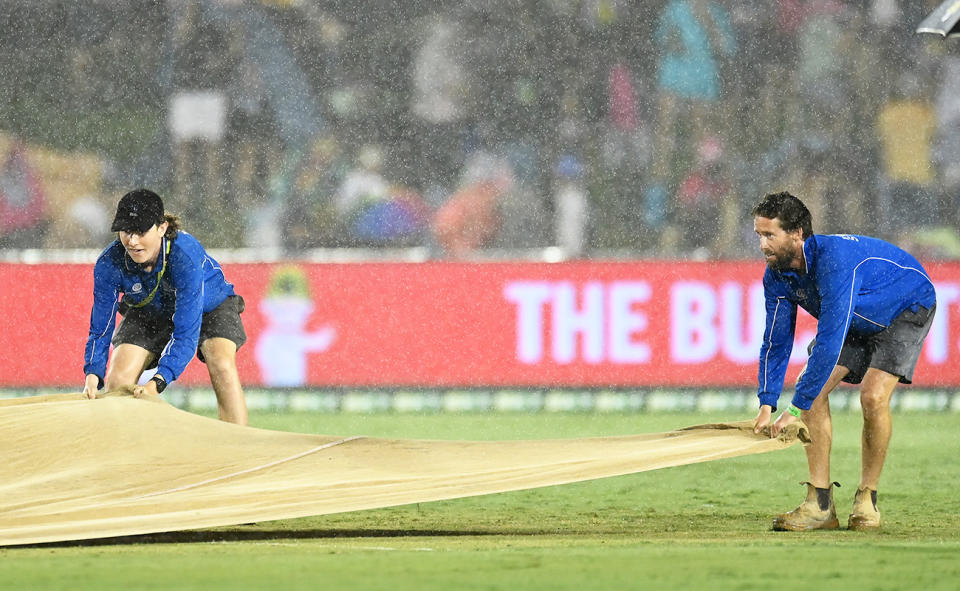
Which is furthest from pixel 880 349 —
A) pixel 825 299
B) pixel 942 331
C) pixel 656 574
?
pixel 942 331

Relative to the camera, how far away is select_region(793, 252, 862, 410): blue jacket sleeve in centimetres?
605

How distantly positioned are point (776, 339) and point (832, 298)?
15.5 inches

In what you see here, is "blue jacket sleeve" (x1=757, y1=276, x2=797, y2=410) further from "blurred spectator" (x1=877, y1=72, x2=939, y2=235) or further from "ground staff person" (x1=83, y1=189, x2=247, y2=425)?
"blurred spectator" (x1=877, y1=72, x2=939, y2=235)

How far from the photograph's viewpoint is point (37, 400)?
21.6ft

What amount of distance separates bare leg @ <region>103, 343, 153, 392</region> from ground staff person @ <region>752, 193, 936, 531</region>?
9.50 feet

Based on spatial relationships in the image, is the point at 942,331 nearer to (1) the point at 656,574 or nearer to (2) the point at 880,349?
(2) the point at 880,349

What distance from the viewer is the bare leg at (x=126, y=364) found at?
278 inches

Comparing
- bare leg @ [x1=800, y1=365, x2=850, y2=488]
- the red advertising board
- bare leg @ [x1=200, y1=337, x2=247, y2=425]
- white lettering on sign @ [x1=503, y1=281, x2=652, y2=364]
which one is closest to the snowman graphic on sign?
the red advertising board

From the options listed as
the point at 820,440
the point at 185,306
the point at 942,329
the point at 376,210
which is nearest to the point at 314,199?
the point at 376,210

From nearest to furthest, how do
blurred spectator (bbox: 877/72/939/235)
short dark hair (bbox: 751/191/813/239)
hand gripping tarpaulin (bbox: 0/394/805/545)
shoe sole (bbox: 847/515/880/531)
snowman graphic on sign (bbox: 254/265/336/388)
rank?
hand gripping tarpaulin (bbox: 0/394/805/545) → short dark hair (bbox: 751/191/813/239) → shoe sole (bbox: 847/515/880/531) → snowman graphic on sign (bbox: 254/265/336/388) → blurred spectator (bbox: 877/72/939/235)

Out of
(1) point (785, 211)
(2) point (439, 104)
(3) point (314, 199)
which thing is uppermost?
(2) point (439, 104)

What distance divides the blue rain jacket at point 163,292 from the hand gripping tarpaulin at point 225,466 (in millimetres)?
366

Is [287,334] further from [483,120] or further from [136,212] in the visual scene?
[136,212]

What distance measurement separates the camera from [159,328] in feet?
23.5
